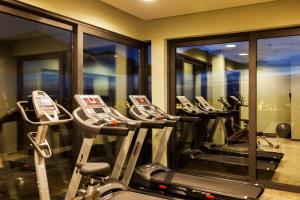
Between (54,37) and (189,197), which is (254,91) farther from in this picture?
(54,37)

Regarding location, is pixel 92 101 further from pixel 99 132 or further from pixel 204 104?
pixel 204 104

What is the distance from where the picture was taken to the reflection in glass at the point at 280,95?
4500mm

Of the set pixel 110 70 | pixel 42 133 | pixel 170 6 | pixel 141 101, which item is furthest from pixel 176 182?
pixel 170 6

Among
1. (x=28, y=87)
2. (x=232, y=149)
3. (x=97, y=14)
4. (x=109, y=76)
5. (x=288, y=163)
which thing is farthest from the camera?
(x=232, y=149)

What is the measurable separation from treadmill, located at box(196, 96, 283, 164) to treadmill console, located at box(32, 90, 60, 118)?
2.91 meters

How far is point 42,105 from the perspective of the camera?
287 centimetres

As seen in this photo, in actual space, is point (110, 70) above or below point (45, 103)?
above

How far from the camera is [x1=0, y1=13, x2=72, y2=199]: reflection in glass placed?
131 inches

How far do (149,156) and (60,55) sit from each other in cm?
244

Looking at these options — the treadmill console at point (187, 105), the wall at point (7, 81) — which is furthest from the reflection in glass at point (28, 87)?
the treadmill console at point (187, 105)

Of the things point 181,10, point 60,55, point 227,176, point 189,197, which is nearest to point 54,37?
point 60,55

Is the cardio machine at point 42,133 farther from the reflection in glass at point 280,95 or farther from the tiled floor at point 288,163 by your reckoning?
the tiled floor at point 288,163

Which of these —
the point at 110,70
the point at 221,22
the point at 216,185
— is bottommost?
the point at 216,185

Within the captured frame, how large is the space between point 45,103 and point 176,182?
1978mm
